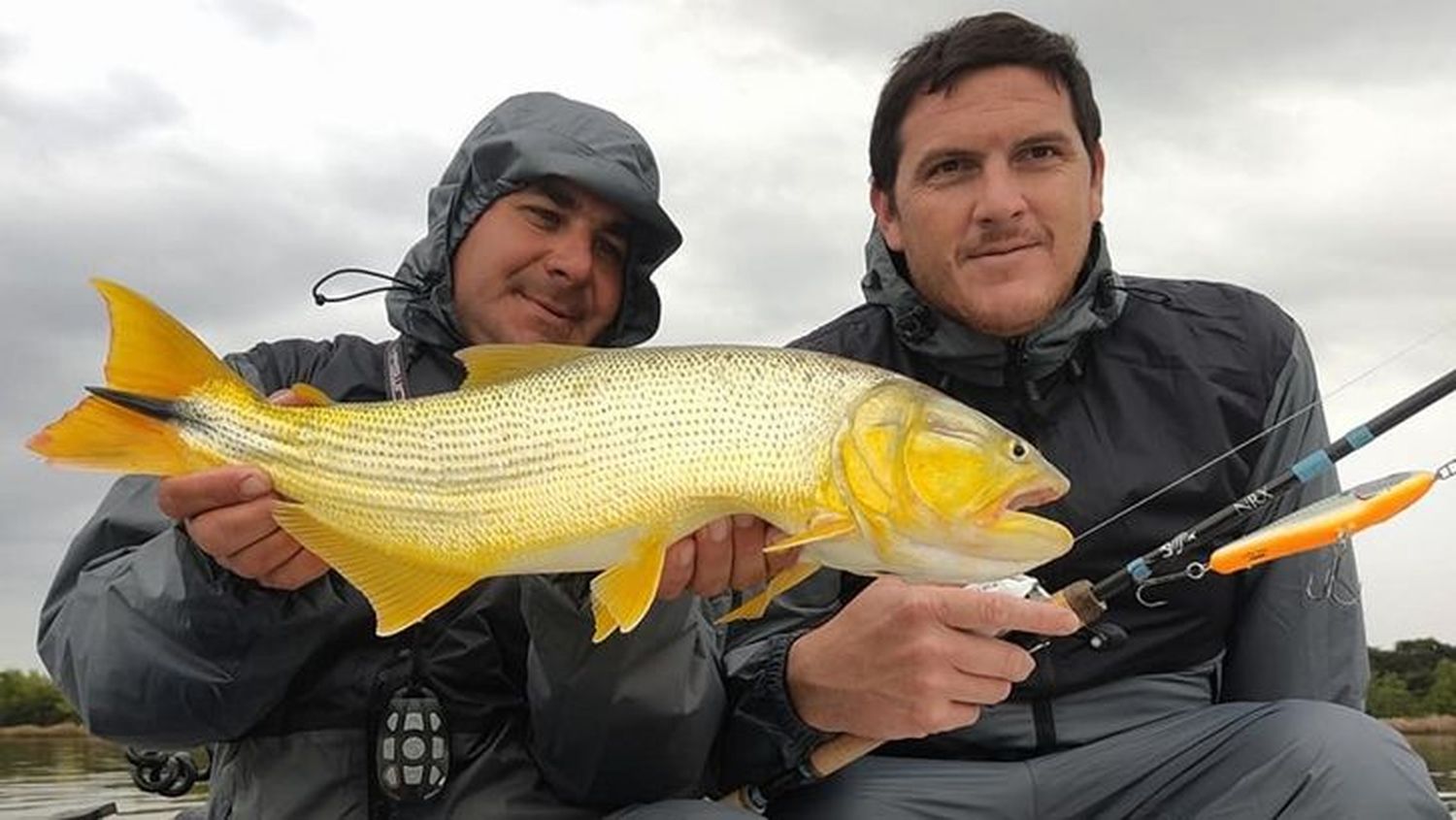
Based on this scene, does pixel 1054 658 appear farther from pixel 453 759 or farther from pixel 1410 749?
pixel 453 759

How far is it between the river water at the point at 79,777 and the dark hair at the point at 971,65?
12121 mm

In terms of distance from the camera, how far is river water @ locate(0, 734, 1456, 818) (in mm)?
27375

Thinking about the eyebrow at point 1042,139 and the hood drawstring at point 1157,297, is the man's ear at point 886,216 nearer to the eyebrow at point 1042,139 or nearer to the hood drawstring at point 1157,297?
the eyebrow at point 1042,139

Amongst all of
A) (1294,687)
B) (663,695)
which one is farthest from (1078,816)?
(663,695)

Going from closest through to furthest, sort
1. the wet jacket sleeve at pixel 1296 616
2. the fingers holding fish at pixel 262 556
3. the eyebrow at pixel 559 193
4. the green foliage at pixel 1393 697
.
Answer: the fingers holding fish at pixel 262 556
the wet jacket sleeve at pixel 1296 616
the eyebrow at pixel 559 193
the green foliage at pixel 1393 697

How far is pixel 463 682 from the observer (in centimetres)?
432

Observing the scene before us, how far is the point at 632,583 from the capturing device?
326 cm

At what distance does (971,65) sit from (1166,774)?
2.48 m

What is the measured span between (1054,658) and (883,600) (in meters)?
0.97

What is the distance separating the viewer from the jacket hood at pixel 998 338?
4734mm

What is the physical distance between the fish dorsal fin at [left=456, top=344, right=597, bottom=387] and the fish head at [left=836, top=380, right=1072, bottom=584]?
30.2 inches

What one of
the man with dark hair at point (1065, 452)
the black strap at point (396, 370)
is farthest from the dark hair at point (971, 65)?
the black strap at point (396, 370)

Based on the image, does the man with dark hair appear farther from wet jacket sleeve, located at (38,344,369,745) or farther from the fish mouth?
wet jacket sleeve, located at (38,344,369,745)

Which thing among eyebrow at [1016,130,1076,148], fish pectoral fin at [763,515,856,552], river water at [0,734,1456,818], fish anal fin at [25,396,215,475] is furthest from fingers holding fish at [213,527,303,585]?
river water at [0,734,1456,818]
